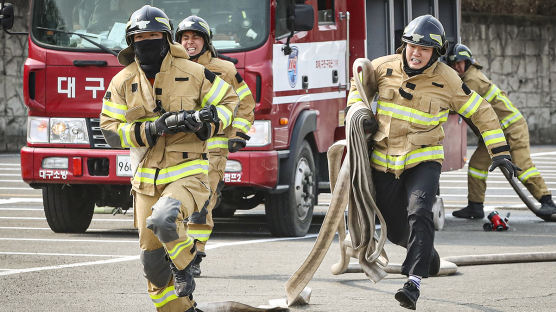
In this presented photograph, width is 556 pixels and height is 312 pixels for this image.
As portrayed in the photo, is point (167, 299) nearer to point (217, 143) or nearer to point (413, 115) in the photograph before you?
point (413, 115)

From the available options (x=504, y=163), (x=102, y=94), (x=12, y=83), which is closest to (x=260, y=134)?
(x=102, y=94)

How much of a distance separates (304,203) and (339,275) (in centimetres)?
276

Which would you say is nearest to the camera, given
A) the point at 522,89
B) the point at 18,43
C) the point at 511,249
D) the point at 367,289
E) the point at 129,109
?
the point at 129,109

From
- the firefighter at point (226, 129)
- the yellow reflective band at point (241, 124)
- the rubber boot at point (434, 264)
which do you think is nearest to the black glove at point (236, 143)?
the firefighter at point (226, 129)

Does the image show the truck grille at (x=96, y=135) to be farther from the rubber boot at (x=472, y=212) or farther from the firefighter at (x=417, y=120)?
the rubber boot at (x=472, y=212)

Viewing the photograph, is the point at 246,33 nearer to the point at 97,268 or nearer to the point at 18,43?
the point at 97,268

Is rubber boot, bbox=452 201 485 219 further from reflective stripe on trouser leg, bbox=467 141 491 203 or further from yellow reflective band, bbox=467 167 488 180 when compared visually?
yellow reflective band, bbox=467 167 488 180

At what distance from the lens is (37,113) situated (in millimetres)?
11547

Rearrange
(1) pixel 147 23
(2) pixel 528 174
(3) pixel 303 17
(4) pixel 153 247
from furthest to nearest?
(2) pixel 528 174
(3) pixel 303 17
(1) pixel 147 23
(4) pixel 153 247

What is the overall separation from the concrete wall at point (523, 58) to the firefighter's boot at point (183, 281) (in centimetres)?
2121

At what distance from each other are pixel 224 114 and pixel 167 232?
0.88 meters

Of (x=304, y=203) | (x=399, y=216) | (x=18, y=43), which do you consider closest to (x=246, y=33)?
(x=304, y=203)

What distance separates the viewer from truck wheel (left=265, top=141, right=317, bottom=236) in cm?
1171

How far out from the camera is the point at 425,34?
7867 millimetres
